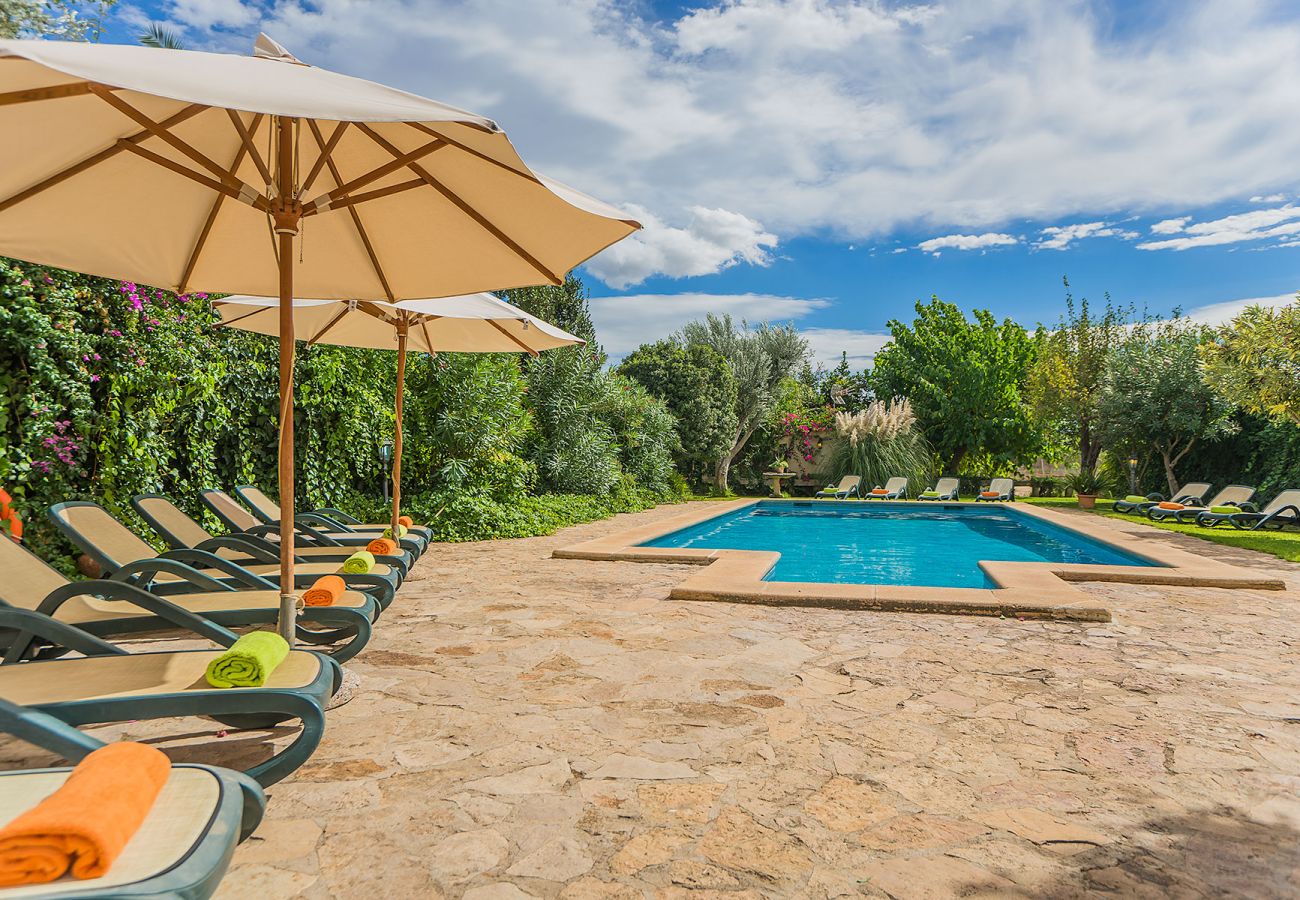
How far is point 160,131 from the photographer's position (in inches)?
94.3

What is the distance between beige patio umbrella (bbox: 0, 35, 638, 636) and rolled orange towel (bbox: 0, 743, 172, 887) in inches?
55.9

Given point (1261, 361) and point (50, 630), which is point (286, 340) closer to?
point (50, 630)

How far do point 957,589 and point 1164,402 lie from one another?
13360mm

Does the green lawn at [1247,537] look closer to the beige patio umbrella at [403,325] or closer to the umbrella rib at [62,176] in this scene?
the beige patio umbrella at [403,325]

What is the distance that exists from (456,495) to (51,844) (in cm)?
824

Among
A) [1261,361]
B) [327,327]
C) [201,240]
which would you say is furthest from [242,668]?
[1261,361]

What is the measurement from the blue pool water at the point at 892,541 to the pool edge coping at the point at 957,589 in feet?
2.14

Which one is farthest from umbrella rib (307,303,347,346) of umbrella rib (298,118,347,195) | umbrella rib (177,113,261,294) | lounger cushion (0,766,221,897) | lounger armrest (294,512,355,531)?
lounger cushion (0,766,221,897)

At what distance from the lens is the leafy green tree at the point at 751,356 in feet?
67.1

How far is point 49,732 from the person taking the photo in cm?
165

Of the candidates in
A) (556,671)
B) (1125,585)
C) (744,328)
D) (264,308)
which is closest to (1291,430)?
(1125,585)

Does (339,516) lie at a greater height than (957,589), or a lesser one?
greater

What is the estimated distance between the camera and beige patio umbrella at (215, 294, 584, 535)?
4719mm

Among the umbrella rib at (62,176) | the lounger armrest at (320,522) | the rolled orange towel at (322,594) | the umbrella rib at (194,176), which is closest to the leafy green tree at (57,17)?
the lounger armrest at (320,522)
